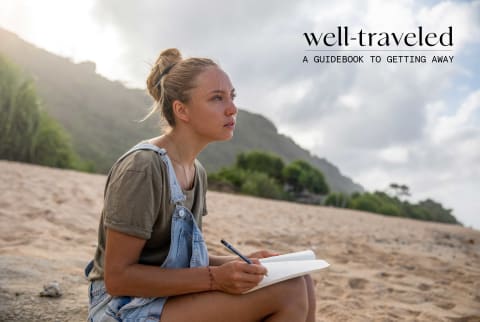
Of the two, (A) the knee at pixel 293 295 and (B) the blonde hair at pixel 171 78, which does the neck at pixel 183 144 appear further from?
(A) the knee at pixel 293 295

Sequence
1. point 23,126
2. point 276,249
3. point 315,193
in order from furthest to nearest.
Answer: point 315,193, point 23,126, point 276,249

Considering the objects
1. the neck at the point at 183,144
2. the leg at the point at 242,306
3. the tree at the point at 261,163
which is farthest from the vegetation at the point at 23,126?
the leg at the point at 242,306

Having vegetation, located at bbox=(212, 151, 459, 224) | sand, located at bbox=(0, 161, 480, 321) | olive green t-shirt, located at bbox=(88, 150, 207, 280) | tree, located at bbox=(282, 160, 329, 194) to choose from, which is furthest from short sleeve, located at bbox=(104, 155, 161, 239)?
tree, located at bbox=(282, 160, 329, 194)

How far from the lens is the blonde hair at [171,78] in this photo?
1851 mm

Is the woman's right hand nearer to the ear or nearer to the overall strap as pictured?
the overall strap

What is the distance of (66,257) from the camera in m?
3.74

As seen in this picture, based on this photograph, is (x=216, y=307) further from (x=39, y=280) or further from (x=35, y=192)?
(x=35, y=192)

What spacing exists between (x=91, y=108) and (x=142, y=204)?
58.0m

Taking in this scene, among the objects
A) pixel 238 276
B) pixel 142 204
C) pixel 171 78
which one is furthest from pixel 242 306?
pixel 171 78

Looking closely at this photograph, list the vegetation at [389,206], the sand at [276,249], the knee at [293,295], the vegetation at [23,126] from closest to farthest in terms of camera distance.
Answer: the knee at [293,295] → the sand at [276,249] → the vegetation at [23,126] → the vegetation at [389,206]

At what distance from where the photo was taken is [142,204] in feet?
5.12

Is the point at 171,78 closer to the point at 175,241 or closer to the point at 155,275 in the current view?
the point at 175,241

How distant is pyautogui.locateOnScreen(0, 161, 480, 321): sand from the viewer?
2.91m

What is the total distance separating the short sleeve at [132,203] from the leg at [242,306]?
0.99ft
